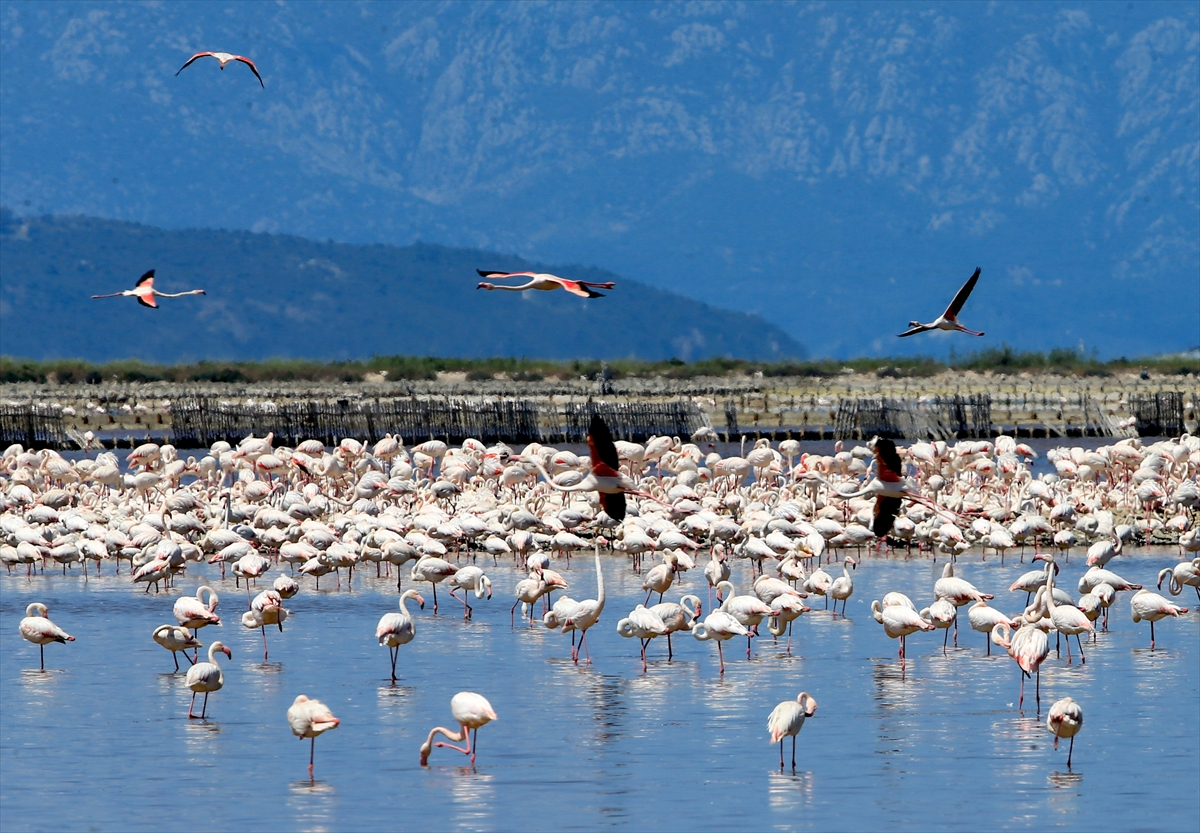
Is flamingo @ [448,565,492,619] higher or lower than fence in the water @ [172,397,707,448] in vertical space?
lower

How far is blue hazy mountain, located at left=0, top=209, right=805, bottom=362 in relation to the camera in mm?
170125

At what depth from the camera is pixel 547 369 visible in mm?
79688

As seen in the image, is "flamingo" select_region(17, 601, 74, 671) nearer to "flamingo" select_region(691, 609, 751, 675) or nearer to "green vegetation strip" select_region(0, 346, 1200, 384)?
"flamingo" select_region(691, 609, 751, 675)

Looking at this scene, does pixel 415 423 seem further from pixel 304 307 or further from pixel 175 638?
pixel 304 307

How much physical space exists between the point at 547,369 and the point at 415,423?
38348 mm

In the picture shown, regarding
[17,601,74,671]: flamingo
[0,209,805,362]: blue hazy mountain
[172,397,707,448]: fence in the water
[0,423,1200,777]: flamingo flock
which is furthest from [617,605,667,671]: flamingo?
[0,209,805,362]: blue hazy mountain

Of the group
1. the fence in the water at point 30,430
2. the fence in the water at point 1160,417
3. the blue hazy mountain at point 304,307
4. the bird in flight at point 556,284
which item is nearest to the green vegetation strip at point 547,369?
the fence in the water at point 1160,417

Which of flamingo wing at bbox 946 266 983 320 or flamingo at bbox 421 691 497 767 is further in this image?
flamingo wing at bbox 946 266 983 320

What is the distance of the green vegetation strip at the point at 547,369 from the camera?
74312mm

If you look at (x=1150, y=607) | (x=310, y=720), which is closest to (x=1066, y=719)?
(x=1150, y=607)

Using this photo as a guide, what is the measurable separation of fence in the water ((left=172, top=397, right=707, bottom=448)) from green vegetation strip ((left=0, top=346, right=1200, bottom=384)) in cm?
3154

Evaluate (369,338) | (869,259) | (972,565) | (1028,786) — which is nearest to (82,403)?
(972,565)

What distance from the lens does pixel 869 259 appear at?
196625 millimetres

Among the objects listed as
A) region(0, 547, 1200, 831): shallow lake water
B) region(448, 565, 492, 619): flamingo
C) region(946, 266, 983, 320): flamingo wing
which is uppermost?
region(946, 266, 983, 320): flamingo wing
